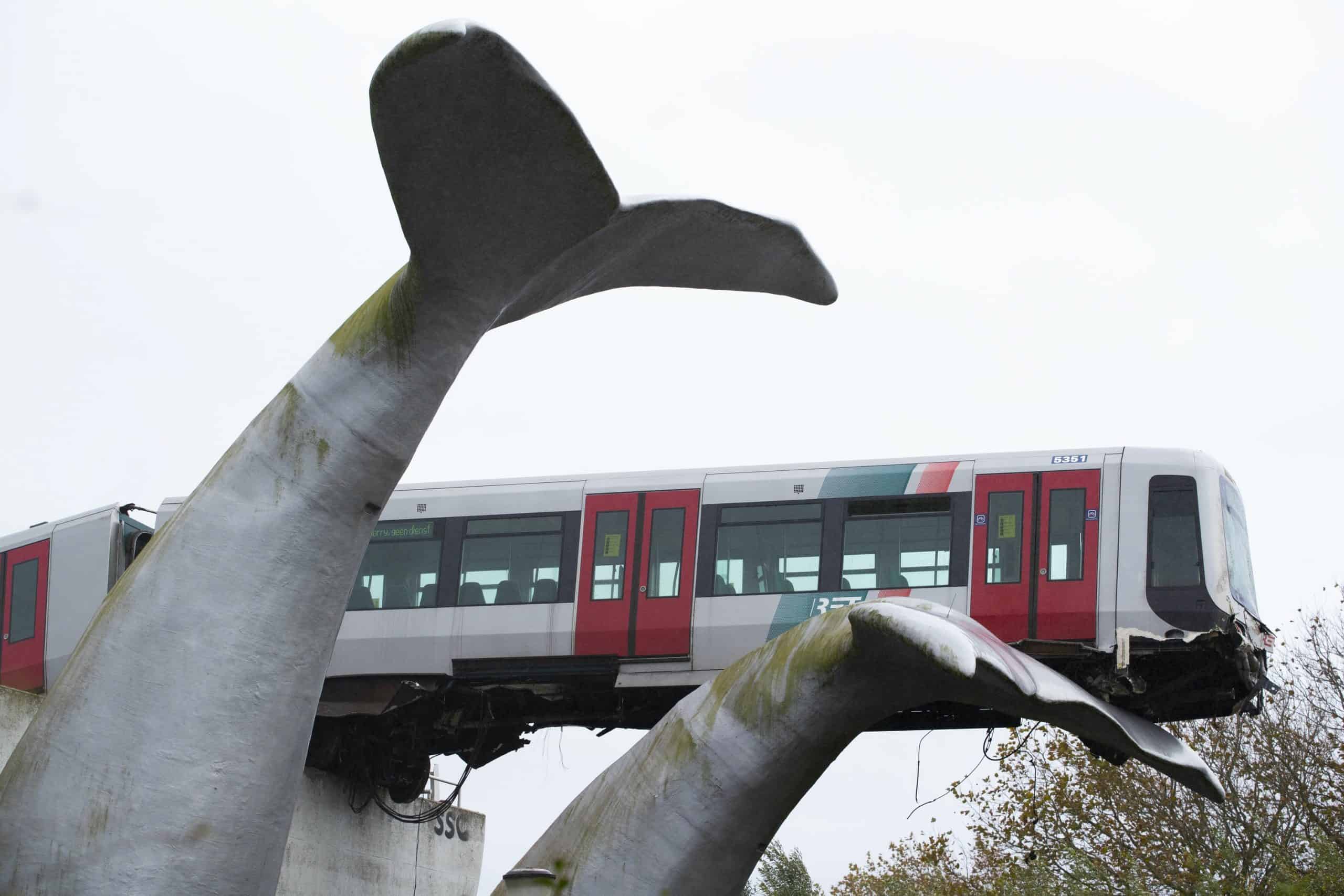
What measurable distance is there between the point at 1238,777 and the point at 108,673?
2080cm

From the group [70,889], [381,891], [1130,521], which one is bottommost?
[381,891]

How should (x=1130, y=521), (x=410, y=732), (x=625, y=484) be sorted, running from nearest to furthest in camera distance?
(x=1130, y=521), (x=625, y=484), (x=410, y=732)

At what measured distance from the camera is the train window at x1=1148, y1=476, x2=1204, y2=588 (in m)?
13.7

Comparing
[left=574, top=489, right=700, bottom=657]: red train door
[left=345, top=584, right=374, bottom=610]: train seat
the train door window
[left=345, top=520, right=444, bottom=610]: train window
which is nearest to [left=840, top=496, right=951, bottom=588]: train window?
[left=574, top=489, right=700, bottom=657]: red train door

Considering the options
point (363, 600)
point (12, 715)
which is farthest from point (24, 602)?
point (12, 715)

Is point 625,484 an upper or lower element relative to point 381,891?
upper

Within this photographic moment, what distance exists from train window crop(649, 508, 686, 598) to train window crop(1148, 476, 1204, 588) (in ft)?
13.8

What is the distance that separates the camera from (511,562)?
15.2 meters

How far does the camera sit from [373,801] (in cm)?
1758

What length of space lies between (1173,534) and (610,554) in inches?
200

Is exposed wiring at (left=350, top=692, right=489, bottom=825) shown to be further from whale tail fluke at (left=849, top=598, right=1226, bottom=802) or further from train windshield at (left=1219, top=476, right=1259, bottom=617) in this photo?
whale tail fluke at (left=849, top=598, right=1226, bottom=802)

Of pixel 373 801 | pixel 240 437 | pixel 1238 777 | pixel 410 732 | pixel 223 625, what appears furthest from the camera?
pixel 1238 777

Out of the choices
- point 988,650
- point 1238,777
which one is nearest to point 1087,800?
point 1238,777

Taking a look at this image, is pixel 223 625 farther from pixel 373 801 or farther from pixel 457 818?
pixel 457 818
